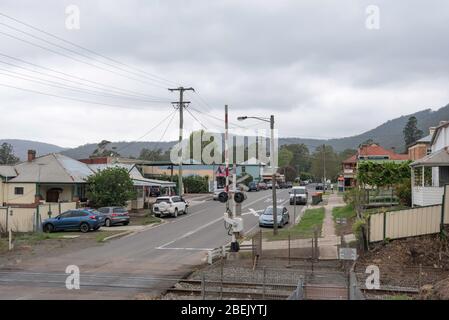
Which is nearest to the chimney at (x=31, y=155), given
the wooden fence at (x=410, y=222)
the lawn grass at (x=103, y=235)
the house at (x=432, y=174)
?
the lawn grass at (x=103, y=235)

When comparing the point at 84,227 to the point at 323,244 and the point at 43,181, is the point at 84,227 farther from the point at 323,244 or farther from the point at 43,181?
the point at 323,244

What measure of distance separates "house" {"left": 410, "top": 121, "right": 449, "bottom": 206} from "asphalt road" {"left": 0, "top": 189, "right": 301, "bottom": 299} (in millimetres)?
10564

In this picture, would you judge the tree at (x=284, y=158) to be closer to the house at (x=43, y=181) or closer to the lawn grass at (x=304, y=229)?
the lawn grass at (x=304, y=229)

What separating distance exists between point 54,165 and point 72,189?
273 centimetres

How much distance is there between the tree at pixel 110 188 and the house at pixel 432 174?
833 inches

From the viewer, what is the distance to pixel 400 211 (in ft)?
70.8

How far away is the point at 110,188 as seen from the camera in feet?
131

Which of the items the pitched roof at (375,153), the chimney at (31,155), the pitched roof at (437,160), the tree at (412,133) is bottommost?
the pitched roof at (437,160)

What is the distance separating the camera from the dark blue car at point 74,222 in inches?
1289

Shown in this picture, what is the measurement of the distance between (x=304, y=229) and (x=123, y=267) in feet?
48.3

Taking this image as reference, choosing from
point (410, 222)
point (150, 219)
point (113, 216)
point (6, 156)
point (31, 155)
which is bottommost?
point (150, 219)

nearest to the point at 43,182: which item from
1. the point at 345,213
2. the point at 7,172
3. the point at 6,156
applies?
the point at 7,172
